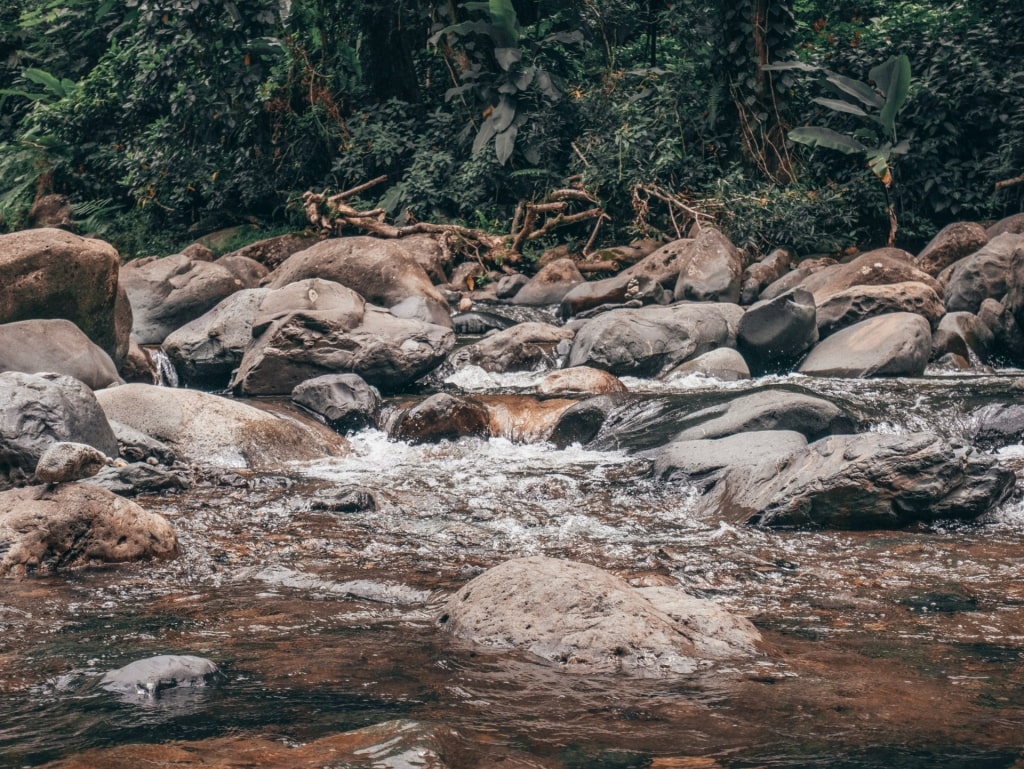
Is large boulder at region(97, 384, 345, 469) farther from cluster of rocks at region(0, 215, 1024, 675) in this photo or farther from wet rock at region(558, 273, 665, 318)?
wet rock at region(558, 273, 665, 318)

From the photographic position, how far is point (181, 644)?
3768mm

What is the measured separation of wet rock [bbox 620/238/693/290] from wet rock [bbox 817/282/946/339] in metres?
2.79

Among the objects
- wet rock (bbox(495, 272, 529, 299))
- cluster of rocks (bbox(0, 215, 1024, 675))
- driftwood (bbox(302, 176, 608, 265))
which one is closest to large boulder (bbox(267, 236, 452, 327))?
cluster of rocks (bbox(0, 215, 1024, 675))

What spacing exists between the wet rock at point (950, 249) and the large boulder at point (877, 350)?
10.7 feet

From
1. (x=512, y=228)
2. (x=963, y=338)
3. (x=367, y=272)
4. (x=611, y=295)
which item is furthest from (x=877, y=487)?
(x=512, y=228)

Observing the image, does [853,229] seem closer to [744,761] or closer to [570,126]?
[570,126]

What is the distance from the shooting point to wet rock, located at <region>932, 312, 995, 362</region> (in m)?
10.2

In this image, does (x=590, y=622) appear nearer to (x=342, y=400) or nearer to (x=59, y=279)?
(x=342, y=400)

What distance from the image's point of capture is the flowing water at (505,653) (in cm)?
280

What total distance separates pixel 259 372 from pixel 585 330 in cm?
324

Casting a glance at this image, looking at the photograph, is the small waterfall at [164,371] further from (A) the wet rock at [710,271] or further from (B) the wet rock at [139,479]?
(A) the wet rock at [710,271]

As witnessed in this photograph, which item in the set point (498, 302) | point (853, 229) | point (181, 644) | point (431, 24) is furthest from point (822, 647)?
point (431, 24)

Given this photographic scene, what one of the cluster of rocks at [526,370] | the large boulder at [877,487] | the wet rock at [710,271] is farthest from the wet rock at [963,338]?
the large boulder at [877,487]

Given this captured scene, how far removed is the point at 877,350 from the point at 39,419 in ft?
22.8
